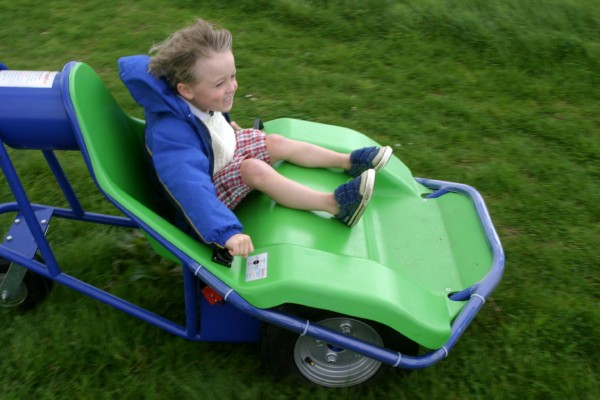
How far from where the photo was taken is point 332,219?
2436 millimetres

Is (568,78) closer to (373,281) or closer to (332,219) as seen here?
(332,219)

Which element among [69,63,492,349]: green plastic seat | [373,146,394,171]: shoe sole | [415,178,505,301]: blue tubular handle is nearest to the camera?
[69,63,492,349]: green plastic seat

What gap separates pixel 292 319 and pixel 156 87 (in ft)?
3.03

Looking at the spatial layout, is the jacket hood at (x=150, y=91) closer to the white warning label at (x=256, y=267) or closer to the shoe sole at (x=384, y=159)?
the white warning label at (x=256, y=267)

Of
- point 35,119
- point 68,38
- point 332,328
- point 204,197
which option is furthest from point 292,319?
point 68,38

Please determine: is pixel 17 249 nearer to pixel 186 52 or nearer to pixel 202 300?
pixel 202 300

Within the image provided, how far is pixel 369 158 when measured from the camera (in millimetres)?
2668

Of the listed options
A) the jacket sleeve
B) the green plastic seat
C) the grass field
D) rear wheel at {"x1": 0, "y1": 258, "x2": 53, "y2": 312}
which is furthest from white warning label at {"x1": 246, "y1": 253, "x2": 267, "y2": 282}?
rear wheel at {"x1": 0, "y1": 258, "x2": 53, "y2": 312}

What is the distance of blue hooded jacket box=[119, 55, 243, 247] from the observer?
6.67ft

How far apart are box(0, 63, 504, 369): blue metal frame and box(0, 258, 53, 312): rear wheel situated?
195mm

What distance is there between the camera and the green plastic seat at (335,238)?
2.01 meters

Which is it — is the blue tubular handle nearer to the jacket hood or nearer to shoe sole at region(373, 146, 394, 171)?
shoe sole at region(373, 146, 394, 171)

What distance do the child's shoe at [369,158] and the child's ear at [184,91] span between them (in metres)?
0.82

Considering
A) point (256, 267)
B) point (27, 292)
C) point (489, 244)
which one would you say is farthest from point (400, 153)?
point (27, 292)
